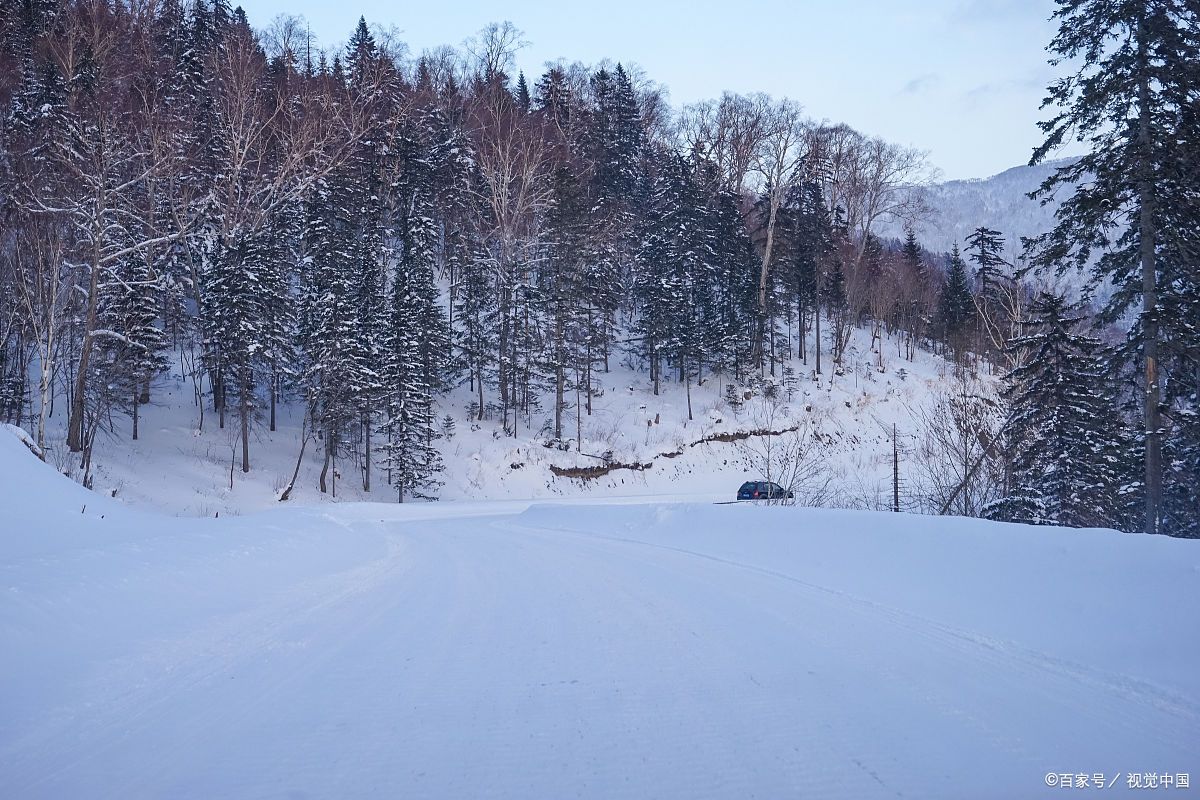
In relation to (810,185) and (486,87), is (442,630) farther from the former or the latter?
(486,87)

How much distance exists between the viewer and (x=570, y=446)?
128ft

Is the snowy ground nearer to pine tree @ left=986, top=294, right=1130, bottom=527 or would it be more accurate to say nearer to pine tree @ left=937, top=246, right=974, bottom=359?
pine tree @ left=986, top=294, right=1130, bottom=527

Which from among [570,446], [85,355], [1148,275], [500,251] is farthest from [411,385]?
[1148,275]

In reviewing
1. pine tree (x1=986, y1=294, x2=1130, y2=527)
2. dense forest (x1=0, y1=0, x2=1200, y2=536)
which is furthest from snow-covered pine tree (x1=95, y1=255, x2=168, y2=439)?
pine tree (x1=986, y1=294, x2=1130, y2=527)

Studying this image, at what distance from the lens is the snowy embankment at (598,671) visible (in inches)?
130

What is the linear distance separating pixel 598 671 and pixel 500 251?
4302 cm

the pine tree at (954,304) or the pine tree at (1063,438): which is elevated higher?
the pine tree at (954,304)

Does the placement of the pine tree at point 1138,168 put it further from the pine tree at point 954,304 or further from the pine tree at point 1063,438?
the pine tree at point 954,304

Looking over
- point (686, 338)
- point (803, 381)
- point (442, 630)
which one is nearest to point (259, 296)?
point (686, 338)

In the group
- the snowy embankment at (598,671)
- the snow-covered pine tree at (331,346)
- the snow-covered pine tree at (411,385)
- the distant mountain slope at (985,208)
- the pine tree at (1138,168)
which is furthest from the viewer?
the distant mountain slope at (985,208)

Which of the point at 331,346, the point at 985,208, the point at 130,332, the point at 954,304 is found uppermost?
the point at 985,208

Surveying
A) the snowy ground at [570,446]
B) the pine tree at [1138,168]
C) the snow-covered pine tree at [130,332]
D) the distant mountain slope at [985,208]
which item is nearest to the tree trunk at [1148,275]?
the pine tree at [1138,168]

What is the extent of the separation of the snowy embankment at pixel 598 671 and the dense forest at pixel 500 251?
30.8 ft

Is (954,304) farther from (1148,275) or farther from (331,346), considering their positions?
(331,346)
